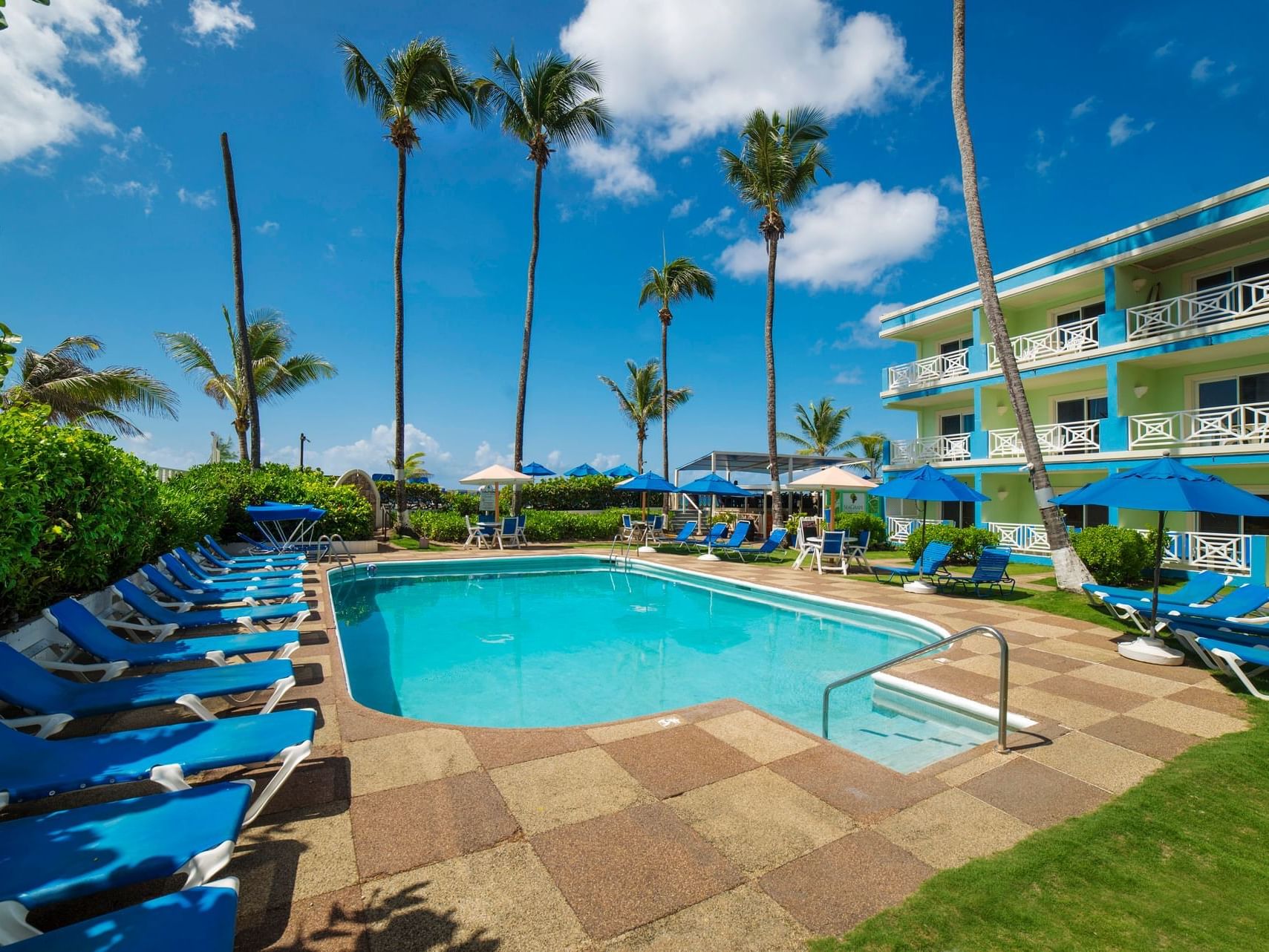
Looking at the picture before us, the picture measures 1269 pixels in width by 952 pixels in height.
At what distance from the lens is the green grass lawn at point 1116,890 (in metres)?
2.33

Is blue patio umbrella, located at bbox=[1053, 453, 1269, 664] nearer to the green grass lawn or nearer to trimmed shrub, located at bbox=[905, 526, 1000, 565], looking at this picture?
the green grass lawn

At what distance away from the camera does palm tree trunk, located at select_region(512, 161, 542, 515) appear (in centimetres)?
2017

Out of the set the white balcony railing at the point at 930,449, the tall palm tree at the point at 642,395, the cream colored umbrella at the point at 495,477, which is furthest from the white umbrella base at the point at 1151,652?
the tall palm tree at the point at 642,395

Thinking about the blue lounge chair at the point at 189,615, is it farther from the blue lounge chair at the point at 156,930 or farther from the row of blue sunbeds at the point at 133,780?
the blue lounge chair at the point at 156,930

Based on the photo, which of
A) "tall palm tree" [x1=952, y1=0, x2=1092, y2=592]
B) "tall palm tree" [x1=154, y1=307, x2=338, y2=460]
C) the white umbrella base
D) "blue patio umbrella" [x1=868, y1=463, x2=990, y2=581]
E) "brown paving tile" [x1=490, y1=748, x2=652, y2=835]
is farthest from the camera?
"tall palm tree" [x1=154, y1=307, x2=338, y2=460]

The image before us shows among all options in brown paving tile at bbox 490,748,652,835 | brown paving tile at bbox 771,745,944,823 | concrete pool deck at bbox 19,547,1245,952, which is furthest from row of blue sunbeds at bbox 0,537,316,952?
brown paving tile at bbox 771,745,944,823

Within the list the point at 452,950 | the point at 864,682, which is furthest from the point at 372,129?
the point at 452,950

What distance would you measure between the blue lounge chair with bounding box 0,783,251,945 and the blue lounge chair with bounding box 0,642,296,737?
1.30m

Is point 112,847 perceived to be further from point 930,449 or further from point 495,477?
Result: point 930,449

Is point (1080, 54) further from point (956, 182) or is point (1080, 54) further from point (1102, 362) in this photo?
point (1102, 362)

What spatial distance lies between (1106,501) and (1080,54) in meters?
12.6

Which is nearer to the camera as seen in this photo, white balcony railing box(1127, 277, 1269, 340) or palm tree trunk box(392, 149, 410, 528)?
white balcony railing box(1127, 277, 1269, 340)

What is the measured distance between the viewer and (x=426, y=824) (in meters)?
3.12

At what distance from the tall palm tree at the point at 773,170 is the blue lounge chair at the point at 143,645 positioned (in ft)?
54.3
